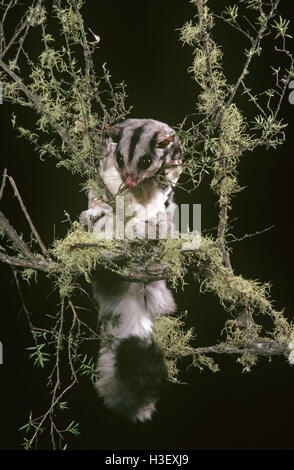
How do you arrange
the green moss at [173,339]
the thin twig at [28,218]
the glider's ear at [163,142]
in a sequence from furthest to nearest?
the green moss at [173,339], the glider's ear at [163,142], the thin twig at [28,218]

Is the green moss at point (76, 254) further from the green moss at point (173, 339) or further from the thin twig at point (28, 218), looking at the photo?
the green moss at point (173, 339)

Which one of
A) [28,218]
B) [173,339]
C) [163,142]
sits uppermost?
[163,142]

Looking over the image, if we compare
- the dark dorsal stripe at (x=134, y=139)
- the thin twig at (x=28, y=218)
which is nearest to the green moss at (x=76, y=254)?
the thin twig at (x=28, y=218)

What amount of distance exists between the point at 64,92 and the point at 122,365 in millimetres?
1087

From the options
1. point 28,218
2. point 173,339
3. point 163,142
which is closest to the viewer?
point 28,218

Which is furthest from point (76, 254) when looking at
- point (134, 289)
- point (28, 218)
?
point (134, 289)

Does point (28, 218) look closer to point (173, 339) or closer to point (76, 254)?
point (76, 254)

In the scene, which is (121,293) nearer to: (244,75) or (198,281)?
(198,281)

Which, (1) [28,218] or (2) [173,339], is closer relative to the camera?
(1) [28,218]

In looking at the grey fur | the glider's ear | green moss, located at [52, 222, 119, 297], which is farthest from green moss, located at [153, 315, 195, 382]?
the glider's ear

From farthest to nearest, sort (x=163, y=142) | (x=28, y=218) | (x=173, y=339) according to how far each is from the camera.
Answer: (x=173, y=339) → (x=163, y=142) → (x=28, y=218)

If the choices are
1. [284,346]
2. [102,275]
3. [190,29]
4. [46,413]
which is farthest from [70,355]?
[190,29]

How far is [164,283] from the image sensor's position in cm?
280

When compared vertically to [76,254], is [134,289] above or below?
below
